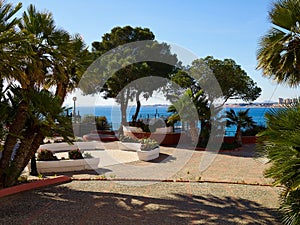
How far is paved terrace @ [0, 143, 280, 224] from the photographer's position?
19.1 feet

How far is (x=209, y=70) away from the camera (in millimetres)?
21500

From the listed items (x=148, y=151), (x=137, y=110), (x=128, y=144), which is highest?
(x=137, y=110)

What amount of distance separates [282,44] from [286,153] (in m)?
4.08

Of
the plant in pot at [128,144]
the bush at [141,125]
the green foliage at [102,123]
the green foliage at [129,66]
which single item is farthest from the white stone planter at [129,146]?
the green foliage at [102,123]

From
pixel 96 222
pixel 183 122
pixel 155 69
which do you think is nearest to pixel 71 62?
pixel 96 222

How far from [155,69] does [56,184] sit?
17206mm

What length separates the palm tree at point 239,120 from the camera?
62.6 ft

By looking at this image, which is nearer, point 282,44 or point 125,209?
point 125,209

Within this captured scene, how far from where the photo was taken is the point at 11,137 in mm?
7586

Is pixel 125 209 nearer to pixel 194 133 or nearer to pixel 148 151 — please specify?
pixel 148 151

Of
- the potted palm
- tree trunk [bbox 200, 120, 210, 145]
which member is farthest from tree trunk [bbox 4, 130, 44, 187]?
tree trunk [bbox 200, 120, 210, 145]

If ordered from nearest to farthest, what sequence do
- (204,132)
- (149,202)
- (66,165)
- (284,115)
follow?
(284,115) < (149,202) < (66,165) < (204,132)

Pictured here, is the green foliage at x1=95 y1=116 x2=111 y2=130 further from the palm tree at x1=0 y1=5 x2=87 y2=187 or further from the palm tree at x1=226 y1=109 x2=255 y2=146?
the palm tree at x1=0 y1=5 x2=87 y2=187

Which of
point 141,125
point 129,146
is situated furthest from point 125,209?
point 141,125
